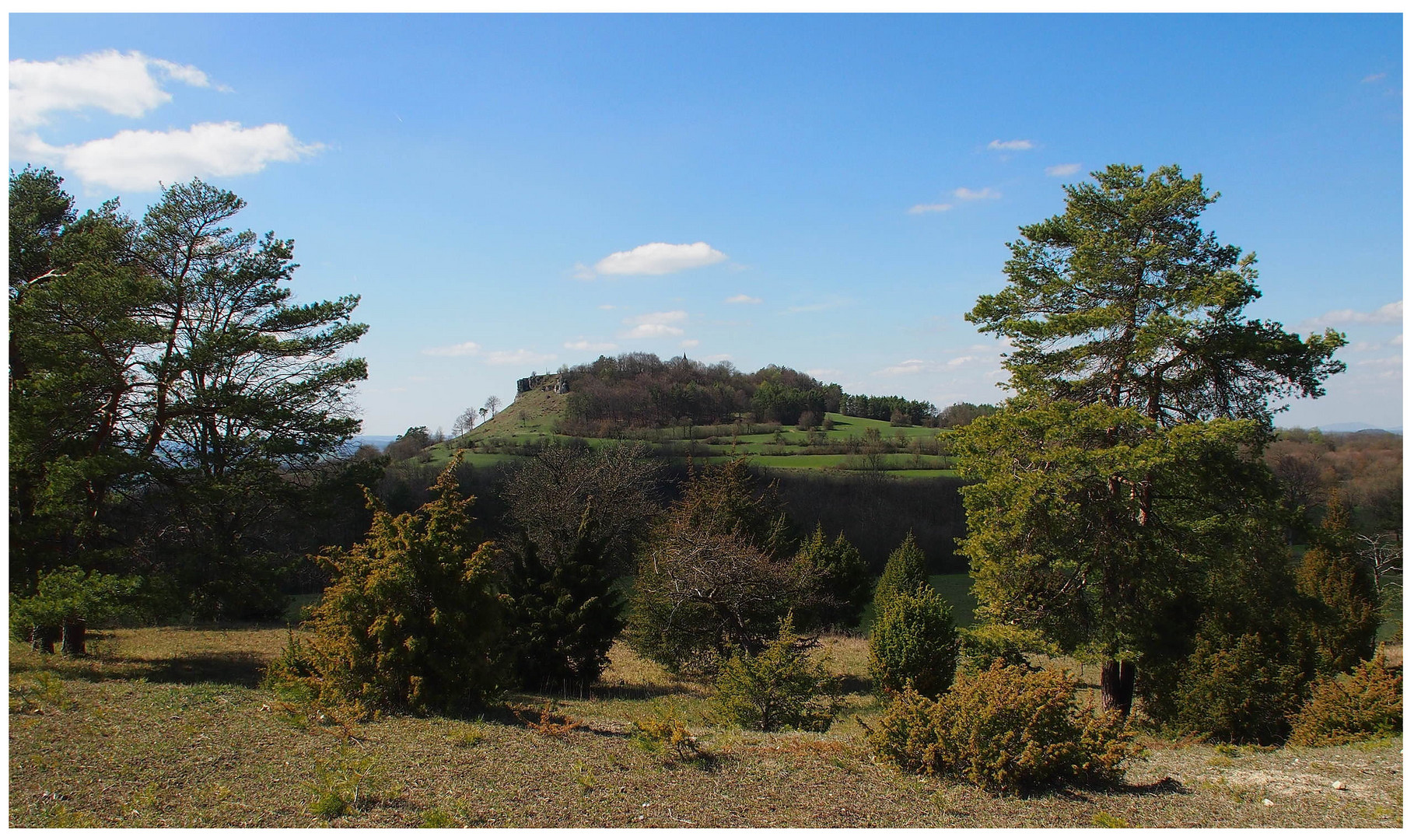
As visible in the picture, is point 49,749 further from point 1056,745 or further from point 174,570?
point 1056,745

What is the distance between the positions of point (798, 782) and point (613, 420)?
2131 inches

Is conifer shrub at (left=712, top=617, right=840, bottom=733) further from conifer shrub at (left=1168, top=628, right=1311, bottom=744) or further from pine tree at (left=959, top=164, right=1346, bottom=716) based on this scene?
conifer shrub at (left=1168, top=628, right=1311, bottom=744)

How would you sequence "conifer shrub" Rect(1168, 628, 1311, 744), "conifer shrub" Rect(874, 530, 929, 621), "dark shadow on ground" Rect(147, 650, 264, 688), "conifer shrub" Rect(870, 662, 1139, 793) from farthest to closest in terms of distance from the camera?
"conifer shrub" Rect(874, 530, 929, 621)
"dark shadow on ground" Rect(147, 650, 264, 688)
"conifer shrub" Rect(1168, 628, 1311, 744)
"conifer shrub" Rect(870, 662, 1139, 793)

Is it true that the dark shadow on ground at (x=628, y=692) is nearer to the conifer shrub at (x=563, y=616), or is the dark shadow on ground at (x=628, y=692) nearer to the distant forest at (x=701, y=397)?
the conifer shrub at (x=563, y=616)

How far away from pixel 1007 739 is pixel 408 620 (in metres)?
6.62

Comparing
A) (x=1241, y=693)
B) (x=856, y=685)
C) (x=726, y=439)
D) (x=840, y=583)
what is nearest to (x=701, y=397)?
(x=726, y=439)

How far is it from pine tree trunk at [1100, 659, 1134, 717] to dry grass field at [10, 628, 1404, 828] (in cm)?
294

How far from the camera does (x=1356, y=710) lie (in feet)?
31.3

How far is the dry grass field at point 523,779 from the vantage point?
19.1 feet

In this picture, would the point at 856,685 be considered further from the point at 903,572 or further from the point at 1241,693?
the point at 1241,693

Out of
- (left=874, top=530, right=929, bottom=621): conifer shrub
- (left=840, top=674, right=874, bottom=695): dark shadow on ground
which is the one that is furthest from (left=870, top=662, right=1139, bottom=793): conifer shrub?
(left=874, top=530, right=929, bottom=621): conifer shrub

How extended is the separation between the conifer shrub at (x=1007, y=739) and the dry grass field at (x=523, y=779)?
224 mm

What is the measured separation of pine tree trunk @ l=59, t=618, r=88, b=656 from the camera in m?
12.6

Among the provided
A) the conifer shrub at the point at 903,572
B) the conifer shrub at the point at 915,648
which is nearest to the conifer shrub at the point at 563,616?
the conifer shrub at the point at 915,648
